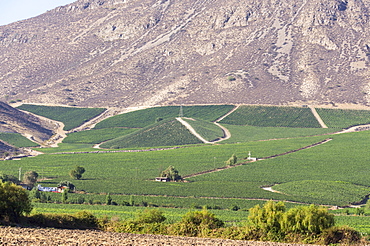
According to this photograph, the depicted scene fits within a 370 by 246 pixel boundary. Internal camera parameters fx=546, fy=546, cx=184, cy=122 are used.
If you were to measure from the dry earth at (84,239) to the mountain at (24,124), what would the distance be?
120501 mm

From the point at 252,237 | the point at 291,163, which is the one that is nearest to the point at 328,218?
the point at 252,237

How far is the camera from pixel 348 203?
220 feet

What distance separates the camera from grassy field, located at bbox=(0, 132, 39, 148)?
136812mm

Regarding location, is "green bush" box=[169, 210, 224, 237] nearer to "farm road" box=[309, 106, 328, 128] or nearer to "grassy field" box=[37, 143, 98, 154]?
"grassy field" box=[37, 143, 98, 154]

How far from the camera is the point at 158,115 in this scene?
17325 centimetres

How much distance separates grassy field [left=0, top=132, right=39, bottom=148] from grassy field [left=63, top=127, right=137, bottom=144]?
10.2 m

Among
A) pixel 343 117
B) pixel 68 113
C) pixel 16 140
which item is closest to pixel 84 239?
pixel 16 140

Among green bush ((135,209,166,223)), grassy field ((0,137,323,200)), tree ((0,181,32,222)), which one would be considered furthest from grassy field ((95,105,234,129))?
tree ((0,181,32,222))

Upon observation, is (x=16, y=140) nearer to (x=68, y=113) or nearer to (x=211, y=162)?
(x=68, y=113)

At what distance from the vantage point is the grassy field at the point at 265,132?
13745 centimetres

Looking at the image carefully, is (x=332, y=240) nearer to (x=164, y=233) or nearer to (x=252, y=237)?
(x=252, y=237)

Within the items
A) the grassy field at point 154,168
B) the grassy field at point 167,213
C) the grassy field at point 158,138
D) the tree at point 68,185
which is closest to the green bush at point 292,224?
Answer: the grassy field at point 167,213

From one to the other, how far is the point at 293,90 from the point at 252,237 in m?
164

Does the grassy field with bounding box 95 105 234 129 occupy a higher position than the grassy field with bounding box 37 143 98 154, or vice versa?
the grassy field with bounding box 95 105 234 129
